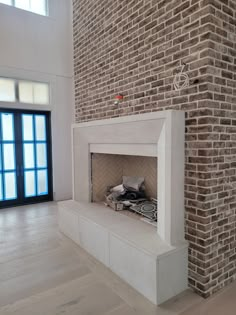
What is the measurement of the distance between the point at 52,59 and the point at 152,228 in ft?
14.6

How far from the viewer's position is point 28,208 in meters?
4.88

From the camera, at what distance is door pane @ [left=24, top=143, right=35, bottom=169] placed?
512 cm

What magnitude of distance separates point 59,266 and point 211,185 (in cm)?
189

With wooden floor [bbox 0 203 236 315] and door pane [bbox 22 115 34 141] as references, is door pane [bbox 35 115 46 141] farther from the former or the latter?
wooden floor [bbox 0 203 236 315]

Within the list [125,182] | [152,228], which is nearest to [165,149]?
[152,228]

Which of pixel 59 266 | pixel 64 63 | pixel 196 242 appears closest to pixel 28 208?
pixel 59 266

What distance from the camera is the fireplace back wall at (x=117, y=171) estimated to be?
3.54 m

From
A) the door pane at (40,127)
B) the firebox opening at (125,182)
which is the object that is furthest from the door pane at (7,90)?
the firebox opening at (125,182)

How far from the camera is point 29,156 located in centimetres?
517

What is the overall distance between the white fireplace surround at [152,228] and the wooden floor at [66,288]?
116 millimetres

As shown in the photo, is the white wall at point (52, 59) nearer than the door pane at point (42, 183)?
Yes

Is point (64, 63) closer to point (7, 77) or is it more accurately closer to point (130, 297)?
point (7, 77)

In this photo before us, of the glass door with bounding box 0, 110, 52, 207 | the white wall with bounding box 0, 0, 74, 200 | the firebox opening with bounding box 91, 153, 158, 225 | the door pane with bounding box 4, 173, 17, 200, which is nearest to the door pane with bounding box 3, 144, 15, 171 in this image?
Answer: the glass door with bounding box 0, 110, 52, 207

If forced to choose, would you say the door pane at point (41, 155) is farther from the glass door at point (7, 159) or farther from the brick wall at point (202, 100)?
the brick wall at point (202, 100)
